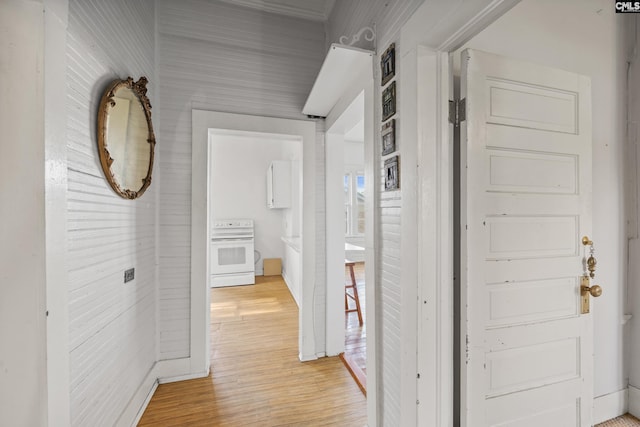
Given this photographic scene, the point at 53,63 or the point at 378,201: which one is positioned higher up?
the point at 53,63

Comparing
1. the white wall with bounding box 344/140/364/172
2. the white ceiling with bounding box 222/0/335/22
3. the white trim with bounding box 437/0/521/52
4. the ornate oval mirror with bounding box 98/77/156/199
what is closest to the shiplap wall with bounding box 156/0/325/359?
the white ceiling with bounding box 222/0/335/22

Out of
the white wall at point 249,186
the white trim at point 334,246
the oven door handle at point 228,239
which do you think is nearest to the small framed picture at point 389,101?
the white trim at point 334,246

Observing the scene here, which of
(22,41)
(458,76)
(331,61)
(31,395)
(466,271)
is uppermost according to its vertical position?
(331,61)

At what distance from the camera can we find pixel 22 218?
751 millimetres

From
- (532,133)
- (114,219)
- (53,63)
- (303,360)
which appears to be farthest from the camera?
(303,360)

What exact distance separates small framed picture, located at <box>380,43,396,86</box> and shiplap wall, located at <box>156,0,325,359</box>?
110 centimetres

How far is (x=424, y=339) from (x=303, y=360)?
1.52 m

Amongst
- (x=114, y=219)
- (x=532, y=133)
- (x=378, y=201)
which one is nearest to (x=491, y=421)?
(x=378, y=201)

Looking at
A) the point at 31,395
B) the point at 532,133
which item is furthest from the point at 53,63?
the point at 532,133

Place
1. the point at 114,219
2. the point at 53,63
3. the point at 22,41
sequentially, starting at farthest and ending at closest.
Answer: the point at 114,219
the point at 53,63
the point at 22,41

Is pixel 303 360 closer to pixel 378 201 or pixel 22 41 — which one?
pixel 378 201

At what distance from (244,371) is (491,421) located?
1727 millimetres

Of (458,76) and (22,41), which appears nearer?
(22,41)

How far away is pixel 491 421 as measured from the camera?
116 centimetres
